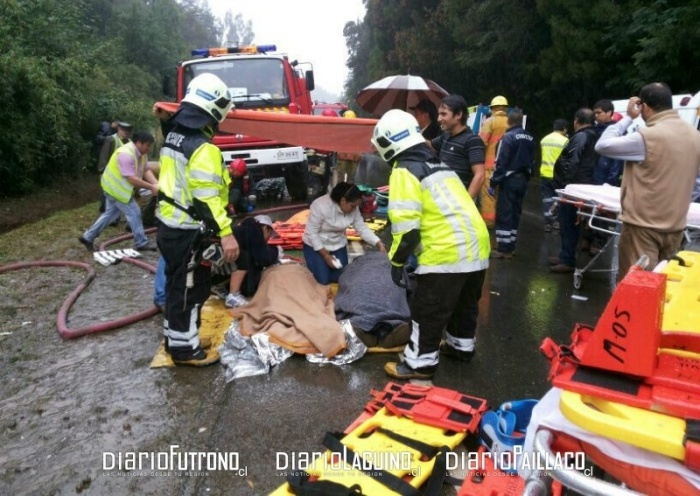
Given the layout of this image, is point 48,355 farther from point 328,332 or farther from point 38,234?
point 38,234

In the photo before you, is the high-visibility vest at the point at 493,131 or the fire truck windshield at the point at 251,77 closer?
the high-visibility vest at the point at 493,131

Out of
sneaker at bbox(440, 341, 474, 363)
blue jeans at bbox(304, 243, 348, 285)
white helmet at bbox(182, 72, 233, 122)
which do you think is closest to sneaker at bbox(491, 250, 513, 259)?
blue jeans at bbox(304, 243, 348, 285)

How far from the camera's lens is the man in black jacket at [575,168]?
19.4 feet

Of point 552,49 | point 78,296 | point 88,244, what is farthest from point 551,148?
point 552,49

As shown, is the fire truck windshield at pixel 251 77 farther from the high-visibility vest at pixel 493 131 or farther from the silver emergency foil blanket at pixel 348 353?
the silver emergency foil blanket at pixel 348 353

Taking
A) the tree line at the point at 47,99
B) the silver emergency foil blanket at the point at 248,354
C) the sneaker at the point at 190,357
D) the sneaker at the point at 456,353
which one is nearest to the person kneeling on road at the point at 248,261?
the silver emergency foil blanket at the point at 248,354

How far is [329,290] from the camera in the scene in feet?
15.8

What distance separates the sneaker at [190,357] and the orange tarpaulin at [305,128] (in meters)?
1.89

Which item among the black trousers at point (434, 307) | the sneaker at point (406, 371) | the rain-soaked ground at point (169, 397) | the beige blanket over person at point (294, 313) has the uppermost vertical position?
the black trousers at point (434, 307)

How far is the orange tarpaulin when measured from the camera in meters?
4.45

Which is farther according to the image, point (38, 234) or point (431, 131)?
point (38, 234)

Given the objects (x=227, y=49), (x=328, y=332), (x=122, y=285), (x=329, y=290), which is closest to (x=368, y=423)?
(x=328, y=332)

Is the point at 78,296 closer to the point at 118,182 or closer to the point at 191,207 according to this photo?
the point at 118,182

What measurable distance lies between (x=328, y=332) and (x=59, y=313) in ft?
8.44
